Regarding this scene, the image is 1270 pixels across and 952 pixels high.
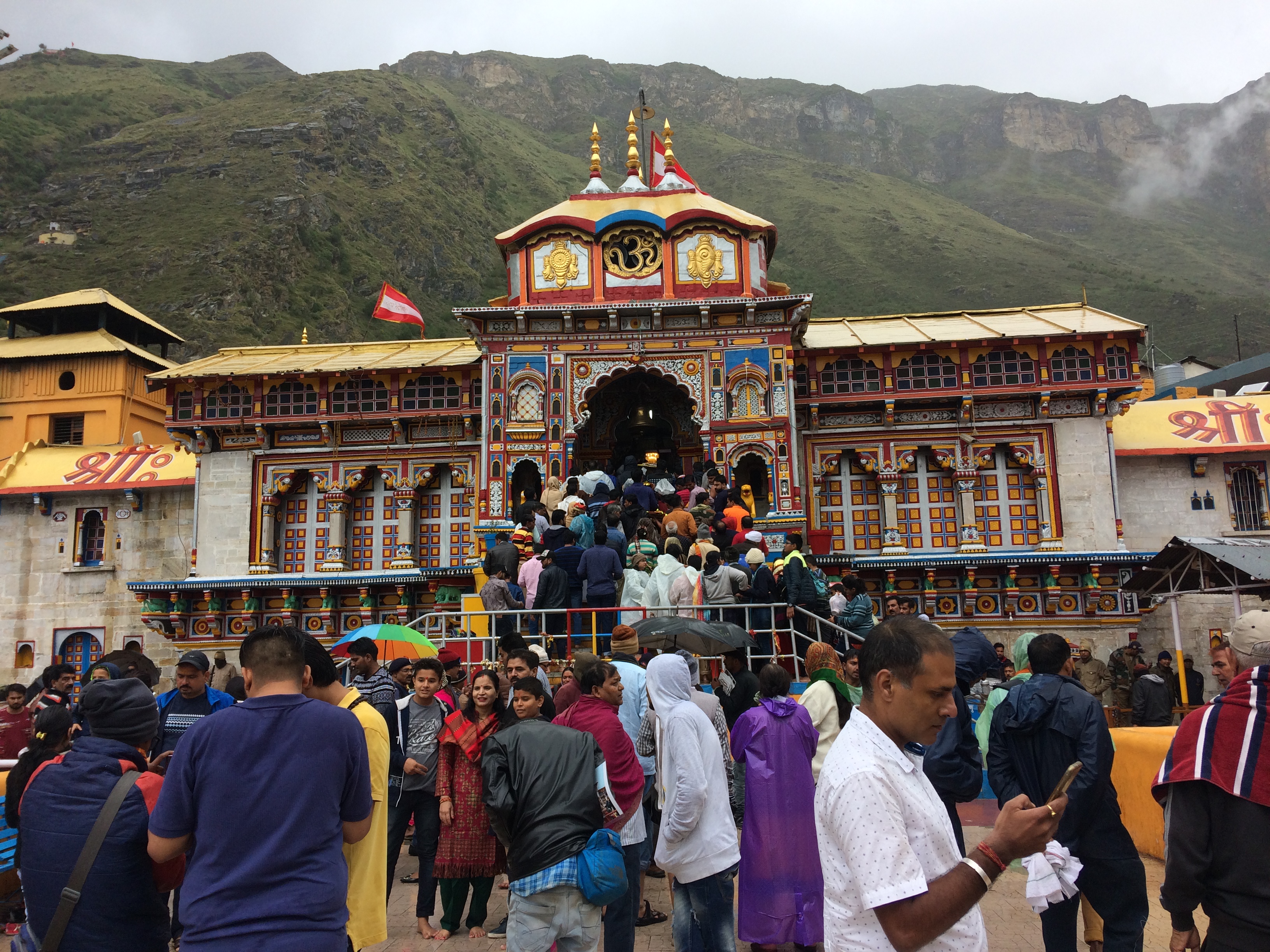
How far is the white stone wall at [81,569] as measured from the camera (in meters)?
26.0

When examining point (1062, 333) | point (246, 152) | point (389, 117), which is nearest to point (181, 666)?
point (1062, 333)

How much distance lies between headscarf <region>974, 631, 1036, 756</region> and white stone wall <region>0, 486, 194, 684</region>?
22.1 meters

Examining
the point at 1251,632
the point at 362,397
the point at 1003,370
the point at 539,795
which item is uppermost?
the point at 1003,370

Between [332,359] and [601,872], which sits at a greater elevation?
[332,359]

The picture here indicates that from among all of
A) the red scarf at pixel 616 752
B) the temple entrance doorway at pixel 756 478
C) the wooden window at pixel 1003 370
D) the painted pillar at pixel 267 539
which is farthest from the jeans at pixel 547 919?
the painted pillar at pixel 267 539

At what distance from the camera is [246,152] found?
7906 cm

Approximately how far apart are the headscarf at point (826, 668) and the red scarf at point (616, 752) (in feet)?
6.44

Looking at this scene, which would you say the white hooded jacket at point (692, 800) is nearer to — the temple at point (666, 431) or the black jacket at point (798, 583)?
the black jacket at point (798, 583)

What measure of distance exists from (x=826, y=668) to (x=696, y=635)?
3.29m

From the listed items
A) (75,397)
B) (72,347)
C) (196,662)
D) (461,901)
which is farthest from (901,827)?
(72,347)

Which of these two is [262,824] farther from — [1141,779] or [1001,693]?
[1141,779]

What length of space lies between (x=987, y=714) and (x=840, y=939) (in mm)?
6789

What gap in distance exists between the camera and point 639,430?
84.9 ft

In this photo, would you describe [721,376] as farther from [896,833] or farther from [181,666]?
[896,833]
